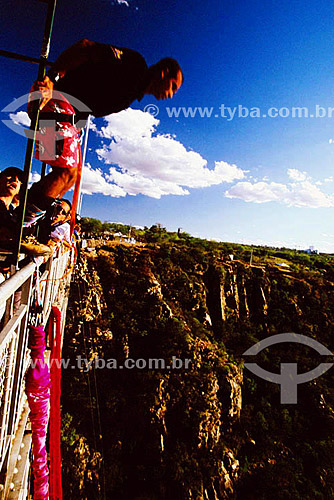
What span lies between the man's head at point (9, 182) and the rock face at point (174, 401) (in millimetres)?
15450

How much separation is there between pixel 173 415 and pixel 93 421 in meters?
5.12

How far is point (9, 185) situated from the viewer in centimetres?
251

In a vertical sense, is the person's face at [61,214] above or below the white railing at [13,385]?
above

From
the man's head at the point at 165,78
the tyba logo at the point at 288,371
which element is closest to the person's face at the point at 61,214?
the man's head at the point at 165,78

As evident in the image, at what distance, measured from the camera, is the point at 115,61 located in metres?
1.73

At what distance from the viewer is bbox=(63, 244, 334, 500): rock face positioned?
14.5m

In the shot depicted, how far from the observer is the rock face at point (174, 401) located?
1448cm

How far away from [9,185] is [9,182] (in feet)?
0.10

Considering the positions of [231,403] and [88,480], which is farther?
[231,403]

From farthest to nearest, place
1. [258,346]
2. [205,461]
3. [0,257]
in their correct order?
1. [258,346]
2. [205,461]
3. [0,257]

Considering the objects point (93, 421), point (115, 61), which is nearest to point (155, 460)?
point (93, 421)

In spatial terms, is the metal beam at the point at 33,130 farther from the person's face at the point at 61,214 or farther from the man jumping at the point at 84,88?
the person's face at the point at 61,214

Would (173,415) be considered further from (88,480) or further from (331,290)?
(331,290)

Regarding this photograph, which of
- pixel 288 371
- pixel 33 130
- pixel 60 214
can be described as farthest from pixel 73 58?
pixel 288 371
